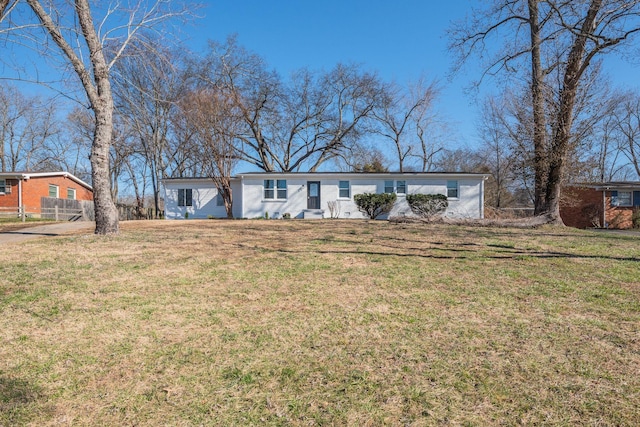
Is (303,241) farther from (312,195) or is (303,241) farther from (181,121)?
(181,121)

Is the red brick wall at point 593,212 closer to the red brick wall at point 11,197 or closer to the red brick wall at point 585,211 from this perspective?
the red brick wall at point 585,211

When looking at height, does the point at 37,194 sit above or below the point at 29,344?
above

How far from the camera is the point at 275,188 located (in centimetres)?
2106

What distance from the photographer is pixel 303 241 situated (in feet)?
26.2

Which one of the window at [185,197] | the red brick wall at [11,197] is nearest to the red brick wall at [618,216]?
the window at [185,197]

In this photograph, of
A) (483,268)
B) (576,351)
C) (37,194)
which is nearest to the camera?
(576,351)

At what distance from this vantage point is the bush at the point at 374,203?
19.2 meters

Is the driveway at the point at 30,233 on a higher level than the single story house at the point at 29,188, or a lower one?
lower

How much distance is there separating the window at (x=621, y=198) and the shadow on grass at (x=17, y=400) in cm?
2828

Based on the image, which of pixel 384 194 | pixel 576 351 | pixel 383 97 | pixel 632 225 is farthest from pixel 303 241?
pixel 383 97

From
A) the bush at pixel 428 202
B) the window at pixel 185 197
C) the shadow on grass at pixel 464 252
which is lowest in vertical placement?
the shadow on grass at pixel 464 252

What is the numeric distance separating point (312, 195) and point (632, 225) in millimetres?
18760

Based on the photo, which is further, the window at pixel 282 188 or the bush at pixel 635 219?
the window at pixel 282 188

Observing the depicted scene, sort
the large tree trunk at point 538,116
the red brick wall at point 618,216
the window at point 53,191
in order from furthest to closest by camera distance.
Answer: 1. the window at point 53,191
2. the red brick wall at point 618,216
3. the large tree trunk at point 538,116
